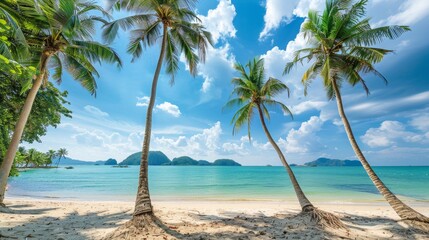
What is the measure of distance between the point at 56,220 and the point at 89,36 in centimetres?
731

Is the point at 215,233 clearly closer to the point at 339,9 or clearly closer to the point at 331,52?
the point at 331,52

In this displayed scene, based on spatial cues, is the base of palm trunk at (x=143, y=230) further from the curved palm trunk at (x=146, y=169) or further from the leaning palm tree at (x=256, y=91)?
the leaning palm tree at (x=256, y=91)

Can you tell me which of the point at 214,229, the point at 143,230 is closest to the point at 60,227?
the point at 143,230

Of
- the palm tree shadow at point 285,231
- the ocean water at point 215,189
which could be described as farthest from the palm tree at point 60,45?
the ocean water at point 215,189

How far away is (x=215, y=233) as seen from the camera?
6.02 m

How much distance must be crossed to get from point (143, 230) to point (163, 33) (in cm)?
684

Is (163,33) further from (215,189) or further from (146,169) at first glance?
(215,189)

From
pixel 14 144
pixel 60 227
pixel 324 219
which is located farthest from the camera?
pixel 14 144

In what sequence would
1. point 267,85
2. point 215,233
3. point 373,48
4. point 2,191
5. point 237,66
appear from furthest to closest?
point 237,66 → point 267,85 → point 373,48 → point 2,191 → point 215,233

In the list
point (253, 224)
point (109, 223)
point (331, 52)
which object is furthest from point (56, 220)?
point (331, 52)

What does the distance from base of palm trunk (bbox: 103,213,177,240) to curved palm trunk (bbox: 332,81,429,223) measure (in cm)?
766

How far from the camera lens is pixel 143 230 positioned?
18.9ft

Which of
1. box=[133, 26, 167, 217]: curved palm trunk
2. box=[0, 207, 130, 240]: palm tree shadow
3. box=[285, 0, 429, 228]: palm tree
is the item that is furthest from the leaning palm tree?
box=[0, 207, 130, 240]: palm tree shadow

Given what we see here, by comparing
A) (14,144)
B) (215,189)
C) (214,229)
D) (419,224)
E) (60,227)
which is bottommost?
(215,189)
